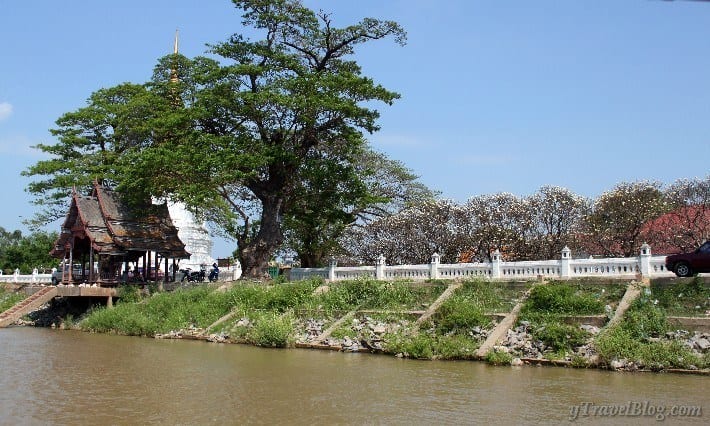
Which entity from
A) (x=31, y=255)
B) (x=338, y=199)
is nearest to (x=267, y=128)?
(x=338, y=199)

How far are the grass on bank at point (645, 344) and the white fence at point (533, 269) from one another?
7.50 feet

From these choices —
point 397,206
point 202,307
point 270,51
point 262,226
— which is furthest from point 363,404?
point 397,206

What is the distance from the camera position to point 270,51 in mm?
32031

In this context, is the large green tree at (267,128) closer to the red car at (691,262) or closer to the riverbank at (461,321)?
the riverbank at (461,321)

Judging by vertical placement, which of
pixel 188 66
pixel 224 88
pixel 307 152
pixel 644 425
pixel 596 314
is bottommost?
pixel 644 425

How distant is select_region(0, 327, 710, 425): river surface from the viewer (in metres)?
12.9

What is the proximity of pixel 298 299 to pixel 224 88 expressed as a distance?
10.7 meters

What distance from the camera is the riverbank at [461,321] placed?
708 inches

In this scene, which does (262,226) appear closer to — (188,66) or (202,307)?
(202,307)

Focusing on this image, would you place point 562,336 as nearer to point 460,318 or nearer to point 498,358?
A: point 498,358

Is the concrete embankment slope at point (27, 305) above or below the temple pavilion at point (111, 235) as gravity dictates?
below

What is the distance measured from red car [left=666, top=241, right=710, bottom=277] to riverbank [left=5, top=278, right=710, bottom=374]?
0.39 meters

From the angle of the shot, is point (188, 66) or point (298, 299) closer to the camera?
point (298, 299)

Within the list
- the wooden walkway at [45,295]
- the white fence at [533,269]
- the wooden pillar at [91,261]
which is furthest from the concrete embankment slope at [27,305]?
the white fence at [533,269]
